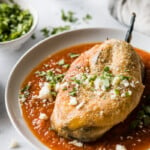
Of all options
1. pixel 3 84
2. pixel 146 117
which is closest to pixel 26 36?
pixel 3 84

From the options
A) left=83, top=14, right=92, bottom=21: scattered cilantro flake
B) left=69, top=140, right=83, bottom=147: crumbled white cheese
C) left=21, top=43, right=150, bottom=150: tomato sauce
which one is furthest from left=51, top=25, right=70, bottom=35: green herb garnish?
left=69, top=140, right=83, bottom=147: crumbled white cheese

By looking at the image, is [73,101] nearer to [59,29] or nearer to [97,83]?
[97,83]

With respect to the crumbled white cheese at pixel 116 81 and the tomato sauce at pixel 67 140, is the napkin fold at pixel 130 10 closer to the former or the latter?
the tomato sauce at pixel 67 140

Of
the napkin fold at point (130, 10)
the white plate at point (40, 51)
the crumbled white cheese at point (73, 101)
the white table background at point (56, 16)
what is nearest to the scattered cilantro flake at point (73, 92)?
the crumbled white cheese at point (73, 101)

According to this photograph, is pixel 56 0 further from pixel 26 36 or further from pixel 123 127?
pixel 123 127

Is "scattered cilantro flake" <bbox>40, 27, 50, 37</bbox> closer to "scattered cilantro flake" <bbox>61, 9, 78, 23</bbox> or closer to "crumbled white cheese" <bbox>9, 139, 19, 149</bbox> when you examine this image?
"scattered cilantro flake" <bbox>61, 9, 78, 23</bbox>

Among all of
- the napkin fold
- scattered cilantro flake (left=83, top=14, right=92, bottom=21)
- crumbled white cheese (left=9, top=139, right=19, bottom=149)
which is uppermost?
the napkin fold

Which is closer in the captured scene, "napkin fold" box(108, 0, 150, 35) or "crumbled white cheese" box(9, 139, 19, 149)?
"crumbled white cheese" box(9, 139, 19, 149)
